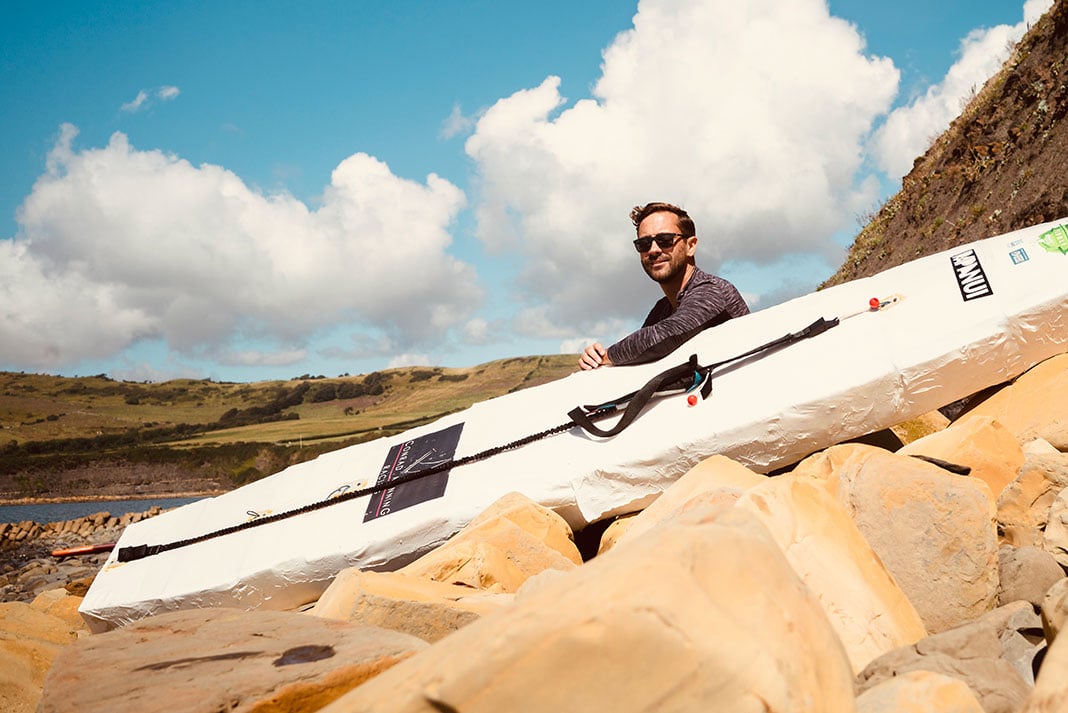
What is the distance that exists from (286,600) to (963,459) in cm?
466

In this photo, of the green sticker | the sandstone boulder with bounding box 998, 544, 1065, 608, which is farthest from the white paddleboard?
the sandstone boulder with bounding box 998, 544, 1065, 608

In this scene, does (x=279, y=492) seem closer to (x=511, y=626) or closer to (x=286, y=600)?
(x=286, y=600)

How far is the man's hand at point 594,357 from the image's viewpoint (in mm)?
6035

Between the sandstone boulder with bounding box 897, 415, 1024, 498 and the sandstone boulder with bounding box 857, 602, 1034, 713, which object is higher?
the sandstone boulder with bounding box 897, 415, 1024, 498

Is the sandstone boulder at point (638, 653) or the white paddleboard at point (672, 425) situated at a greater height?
the white paddleboard at point (672, 425)

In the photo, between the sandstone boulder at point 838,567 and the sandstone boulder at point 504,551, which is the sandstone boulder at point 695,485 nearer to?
the sandstone boulder at point 504,551

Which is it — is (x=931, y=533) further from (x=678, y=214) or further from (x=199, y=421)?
(x=199, y=421)

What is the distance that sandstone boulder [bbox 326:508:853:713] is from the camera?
132cm

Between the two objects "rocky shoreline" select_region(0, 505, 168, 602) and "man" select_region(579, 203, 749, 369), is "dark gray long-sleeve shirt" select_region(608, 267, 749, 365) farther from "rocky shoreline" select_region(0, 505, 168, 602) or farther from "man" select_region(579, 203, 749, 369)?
"rocky shoreline" select_region(0, 505, 168, 602)

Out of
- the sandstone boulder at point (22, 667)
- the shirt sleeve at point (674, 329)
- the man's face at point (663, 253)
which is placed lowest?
the sandstone boulder at point (22, 667)

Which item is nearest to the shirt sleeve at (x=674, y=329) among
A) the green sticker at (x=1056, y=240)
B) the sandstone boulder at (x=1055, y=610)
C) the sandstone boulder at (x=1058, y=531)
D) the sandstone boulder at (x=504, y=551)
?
the sandstone boulder at (x=504, y=551)

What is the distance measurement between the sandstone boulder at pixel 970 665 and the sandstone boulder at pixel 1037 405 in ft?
7.26

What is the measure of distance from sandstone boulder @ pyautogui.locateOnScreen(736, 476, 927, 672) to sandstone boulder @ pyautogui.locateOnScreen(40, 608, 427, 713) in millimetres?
1309

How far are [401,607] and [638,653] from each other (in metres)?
1.62
